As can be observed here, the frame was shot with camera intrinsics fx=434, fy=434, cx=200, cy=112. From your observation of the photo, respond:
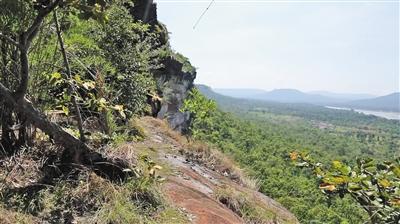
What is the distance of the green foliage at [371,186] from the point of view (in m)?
1.97

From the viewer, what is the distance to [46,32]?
559 centimetres

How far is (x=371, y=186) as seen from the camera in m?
2.09

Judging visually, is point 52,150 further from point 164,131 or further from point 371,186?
point 164,131

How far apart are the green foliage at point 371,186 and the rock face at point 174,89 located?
17.1m

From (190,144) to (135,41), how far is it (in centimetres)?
326

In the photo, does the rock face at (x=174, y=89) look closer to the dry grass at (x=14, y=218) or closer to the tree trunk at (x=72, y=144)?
the tree trunk at (x=72, y=144)

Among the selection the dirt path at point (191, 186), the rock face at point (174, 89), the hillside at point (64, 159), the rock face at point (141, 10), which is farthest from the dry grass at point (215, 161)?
the rock face at point (141, 10)

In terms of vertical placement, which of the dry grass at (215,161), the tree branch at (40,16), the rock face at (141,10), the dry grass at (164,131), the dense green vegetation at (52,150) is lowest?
the dry grass at (215,161)

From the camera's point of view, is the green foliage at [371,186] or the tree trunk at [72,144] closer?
the green foliage at [371,186]

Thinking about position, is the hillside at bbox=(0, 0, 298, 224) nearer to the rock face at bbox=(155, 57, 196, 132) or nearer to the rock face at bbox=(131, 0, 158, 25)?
the rock face at bbox=(131, 0, 158, 25)

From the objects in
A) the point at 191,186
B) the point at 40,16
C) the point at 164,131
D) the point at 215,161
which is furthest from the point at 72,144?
the point at 164,131

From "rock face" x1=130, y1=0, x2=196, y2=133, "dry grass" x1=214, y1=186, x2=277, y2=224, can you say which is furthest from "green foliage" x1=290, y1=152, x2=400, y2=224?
"rock face" x1=130, y1=0, x2=196, y2=133

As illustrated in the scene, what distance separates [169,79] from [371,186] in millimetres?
22333

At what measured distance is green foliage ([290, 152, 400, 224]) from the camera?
1969 millimetres
